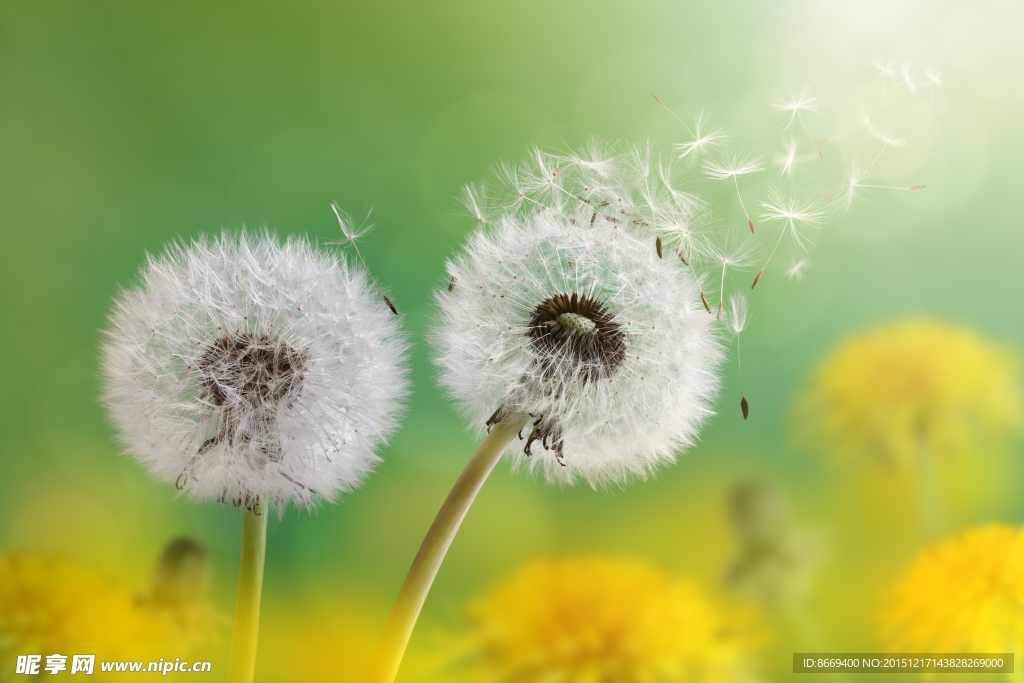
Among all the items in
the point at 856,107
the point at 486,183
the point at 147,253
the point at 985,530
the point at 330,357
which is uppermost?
the point at 856,107

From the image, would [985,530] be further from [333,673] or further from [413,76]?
[413,76]

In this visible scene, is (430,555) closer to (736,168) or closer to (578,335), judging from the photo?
(578,335)

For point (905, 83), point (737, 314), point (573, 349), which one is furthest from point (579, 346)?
point (905, 83)

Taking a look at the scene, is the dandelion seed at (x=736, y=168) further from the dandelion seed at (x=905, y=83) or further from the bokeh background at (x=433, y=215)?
the dandelion seed at (x=905, y=83)

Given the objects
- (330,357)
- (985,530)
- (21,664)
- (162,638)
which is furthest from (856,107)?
(21,664)

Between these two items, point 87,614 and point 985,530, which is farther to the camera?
point 985,530

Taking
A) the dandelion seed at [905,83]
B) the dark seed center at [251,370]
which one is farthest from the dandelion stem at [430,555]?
the dandelion seed at [905,83]

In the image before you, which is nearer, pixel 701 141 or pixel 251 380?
pixel 251 380
